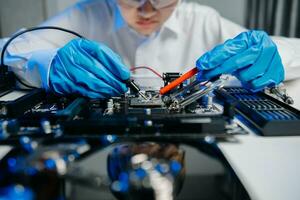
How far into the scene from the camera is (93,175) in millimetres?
378

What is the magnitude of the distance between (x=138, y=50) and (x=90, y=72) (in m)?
0.53

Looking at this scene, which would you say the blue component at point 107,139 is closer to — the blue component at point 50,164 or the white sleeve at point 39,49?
the blue component at point 50,164

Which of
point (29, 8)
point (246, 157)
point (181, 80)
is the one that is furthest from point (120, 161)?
point (29, 8)

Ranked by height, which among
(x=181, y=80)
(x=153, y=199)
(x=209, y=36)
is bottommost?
(x=153, y=199)

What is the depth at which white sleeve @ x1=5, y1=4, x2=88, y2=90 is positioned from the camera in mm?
814

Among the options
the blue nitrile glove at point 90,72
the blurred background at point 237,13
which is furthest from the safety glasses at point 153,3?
the blurred background at point 237,13

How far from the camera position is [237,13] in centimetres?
173

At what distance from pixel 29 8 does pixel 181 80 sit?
56.3 inches

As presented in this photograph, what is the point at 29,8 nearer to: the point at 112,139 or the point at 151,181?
the point at 112,139

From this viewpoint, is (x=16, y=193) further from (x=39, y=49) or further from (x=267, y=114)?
(x=39, y=49)

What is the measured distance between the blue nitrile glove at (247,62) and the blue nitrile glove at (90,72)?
21 centimetres

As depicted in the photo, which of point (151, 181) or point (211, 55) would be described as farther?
point (211, 55)

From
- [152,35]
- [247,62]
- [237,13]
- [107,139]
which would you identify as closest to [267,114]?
[247,62]

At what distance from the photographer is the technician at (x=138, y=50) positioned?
693 millimetres
